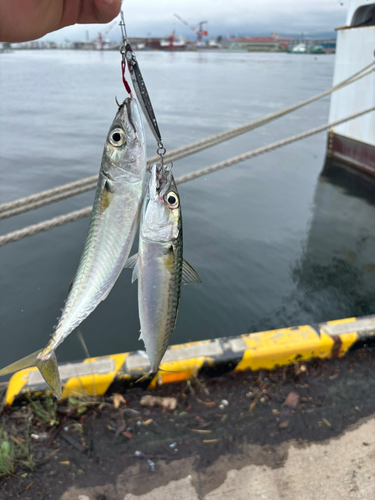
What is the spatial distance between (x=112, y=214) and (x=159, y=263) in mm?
292

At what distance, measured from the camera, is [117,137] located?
137cm

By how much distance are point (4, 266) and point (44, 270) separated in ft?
2.63

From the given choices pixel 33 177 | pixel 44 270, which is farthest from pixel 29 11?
pixel 33 177

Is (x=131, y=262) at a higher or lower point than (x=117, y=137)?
lower

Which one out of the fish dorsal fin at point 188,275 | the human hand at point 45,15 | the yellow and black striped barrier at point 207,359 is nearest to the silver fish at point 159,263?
the fish dorsal fin at point 188,275

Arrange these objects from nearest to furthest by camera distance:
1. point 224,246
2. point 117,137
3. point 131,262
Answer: point 117,137 → point 131,262 → point 224,246

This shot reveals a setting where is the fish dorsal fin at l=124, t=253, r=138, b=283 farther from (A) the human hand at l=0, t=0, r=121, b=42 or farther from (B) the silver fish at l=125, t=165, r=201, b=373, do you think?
(A) the human hand at l=0, t=0, r=121, b=42

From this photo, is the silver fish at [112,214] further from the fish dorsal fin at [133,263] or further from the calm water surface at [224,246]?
the calm water surface at [224,246]

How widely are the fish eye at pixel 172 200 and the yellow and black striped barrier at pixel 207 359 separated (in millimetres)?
2242

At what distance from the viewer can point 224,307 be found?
20.0 feet

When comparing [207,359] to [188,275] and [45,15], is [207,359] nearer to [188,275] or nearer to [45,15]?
[188,275]

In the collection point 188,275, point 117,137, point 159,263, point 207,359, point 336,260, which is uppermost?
point 117,137

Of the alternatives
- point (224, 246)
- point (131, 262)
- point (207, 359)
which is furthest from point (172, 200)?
point (224, 246)

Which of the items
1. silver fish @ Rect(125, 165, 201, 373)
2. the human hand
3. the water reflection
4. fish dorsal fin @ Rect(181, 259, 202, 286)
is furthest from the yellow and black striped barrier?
the human hand
